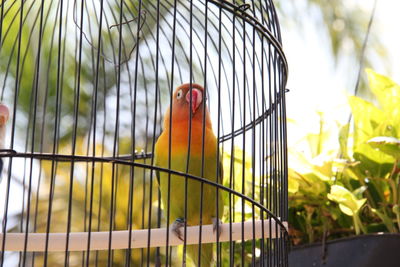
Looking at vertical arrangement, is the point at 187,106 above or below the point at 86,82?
below

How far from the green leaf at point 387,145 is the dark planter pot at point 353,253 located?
21 centimetres

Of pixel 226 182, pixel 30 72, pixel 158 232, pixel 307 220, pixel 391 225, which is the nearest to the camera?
pixel 158 232

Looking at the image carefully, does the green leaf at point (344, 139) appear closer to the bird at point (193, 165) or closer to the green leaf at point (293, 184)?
the green leaf at point (293, 184)

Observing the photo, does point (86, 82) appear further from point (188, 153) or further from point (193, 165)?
point (188, 153)

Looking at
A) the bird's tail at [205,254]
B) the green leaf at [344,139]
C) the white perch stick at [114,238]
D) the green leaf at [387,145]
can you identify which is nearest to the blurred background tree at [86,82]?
the bird's tail at [205,254]

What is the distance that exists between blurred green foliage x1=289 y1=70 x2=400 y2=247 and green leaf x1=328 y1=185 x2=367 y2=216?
0.03 m

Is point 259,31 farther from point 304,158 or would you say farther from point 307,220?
point 307,220

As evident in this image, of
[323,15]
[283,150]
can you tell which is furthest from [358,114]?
[323,15]

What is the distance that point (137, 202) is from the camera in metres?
3.15

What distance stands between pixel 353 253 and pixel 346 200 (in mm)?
131

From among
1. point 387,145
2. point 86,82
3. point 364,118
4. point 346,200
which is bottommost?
point 346,200

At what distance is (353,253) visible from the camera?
1.65 meters

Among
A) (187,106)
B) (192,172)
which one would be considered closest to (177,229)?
(192,172)

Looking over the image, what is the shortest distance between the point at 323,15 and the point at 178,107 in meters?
2.49
